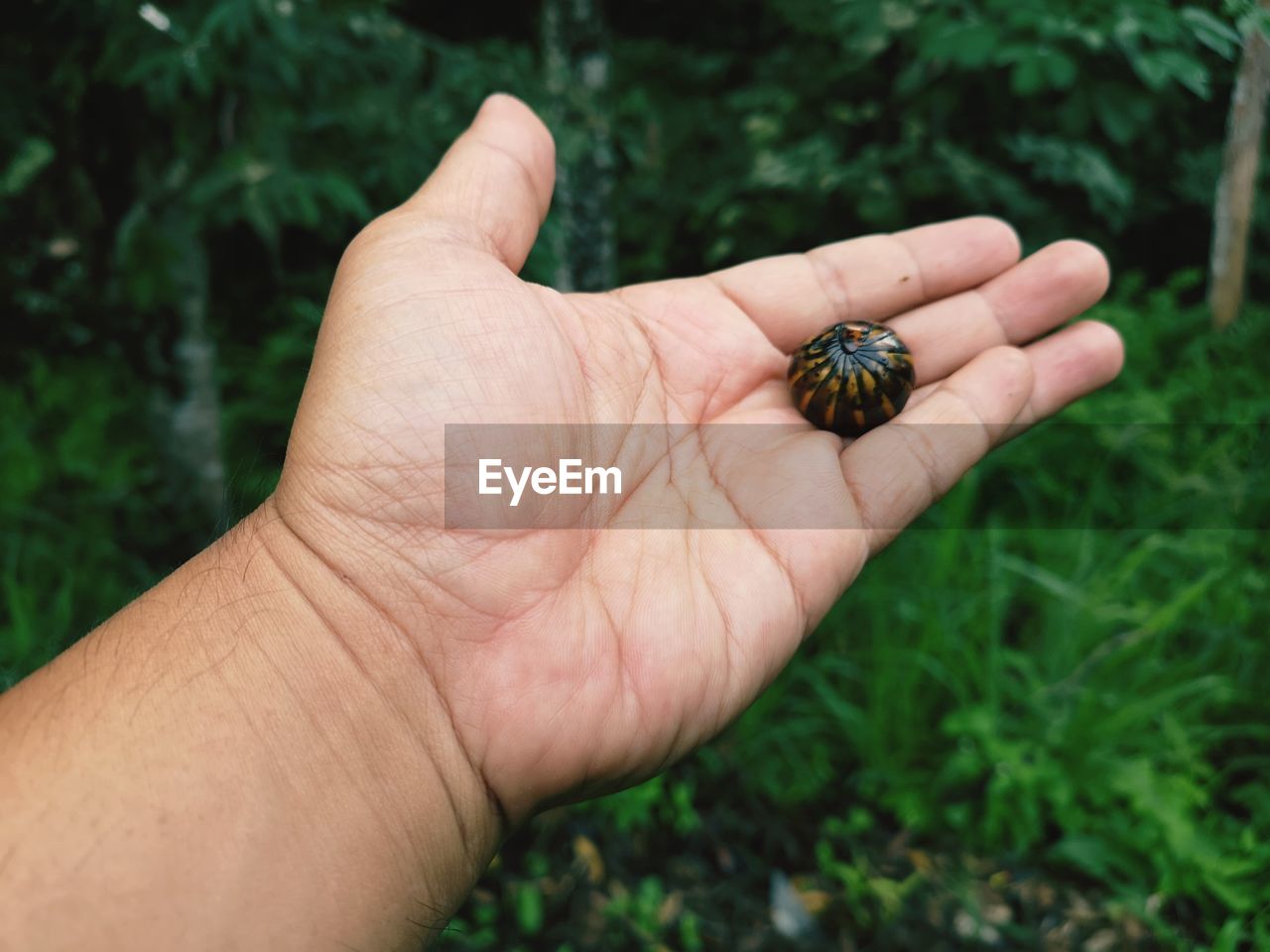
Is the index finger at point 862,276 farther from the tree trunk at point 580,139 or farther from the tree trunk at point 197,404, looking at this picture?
the tree trunk at point 197,404

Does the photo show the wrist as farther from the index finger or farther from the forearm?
the index finger

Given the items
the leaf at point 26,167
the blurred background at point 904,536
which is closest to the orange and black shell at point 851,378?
the blurred background at point 904,536

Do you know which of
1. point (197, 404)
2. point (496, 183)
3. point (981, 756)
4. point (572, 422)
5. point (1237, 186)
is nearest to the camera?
point (572, 422)

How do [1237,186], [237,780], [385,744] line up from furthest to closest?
1. [1237,186]
2. [385,744]
3. [237,780]

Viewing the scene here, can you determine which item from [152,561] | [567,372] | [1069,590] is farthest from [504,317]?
[152,561]

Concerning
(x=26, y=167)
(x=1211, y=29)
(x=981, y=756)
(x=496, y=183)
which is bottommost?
(x=981, y=756)

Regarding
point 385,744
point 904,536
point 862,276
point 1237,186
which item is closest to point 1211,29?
point 862,276

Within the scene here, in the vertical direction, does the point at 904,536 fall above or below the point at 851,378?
below

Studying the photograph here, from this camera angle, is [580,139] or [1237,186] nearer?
[580,139]

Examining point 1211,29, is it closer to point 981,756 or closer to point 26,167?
point 981,756
